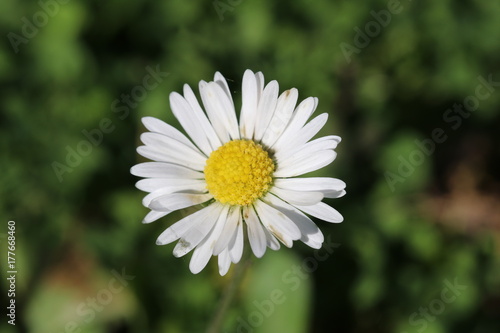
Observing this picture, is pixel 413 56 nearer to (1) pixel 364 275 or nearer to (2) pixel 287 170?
(1) pixel 364 275

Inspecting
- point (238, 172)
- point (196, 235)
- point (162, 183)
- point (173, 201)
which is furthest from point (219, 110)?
point (196, 235)

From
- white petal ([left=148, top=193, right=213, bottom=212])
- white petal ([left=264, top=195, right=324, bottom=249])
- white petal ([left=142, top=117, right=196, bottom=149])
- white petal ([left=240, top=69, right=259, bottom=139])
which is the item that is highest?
white petal ([left=240, top=69, right=259, bottom=139])

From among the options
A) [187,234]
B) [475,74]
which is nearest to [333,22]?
[475,74]

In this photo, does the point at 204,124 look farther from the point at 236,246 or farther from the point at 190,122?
the point at 236,246

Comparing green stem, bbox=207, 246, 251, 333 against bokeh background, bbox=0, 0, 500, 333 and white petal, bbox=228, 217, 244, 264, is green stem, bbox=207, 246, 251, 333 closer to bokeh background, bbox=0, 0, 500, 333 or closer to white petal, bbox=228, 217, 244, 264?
white petal, bbox=228, 217, 244, 264

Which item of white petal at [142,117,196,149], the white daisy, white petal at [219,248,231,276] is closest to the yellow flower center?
the white daisy

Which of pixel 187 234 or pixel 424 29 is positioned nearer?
pixel 187 234
